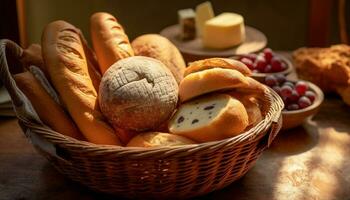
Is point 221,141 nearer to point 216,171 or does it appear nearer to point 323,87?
point 216,171

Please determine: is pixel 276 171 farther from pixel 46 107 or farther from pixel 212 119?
pixel 46 107

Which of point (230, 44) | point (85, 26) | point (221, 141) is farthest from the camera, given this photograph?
point (85, 26)

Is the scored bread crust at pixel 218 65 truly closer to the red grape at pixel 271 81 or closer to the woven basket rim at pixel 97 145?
the woven basket rim at pixel 97 145

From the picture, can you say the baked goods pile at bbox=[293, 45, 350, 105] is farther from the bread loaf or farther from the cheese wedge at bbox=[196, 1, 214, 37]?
the bread loaf

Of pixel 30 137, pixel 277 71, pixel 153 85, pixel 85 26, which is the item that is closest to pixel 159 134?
pixel 153 85

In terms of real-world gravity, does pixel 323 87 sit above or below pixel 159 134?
below

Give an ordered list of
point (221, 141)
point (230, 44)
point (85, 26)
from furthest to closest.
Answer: point (85, 26), point (230, 44), point (221, 141)
